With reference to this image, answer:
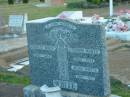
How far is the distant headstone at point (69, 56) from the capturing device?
5.81 m

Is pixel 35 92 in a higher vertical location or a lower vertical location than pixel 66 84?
lower

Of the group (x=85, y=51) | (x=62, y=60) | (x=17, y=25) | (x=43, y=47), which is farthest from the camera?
(x=17, y=25)

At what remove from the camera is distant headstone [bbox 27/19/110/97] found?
19.1 feet

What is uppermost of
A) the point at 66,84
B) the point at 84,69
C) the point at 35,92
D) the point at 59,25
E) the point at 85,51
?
the point at 59,25

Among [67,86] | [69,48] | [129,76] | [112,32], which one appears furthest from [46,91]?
[112,32]

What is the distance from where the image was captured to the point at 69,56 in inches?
239

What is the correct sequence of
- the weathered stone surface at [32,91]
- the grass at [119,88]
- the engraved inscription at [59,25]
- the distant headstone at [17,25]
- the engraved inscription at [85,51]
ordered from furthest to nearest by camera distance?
the distant headstone at [17,25] → the grass at [119,88] → the weathered stone surface at [32,91] → the engraved inscription at [59,25] → the engraved inscription at [85,51]

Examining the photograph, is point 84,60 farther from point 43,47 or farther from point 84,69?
point 43,47

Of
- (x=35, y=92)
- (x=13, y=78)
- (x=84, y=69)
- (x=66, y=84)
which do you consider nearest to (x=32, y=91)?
(x=35, y=92)

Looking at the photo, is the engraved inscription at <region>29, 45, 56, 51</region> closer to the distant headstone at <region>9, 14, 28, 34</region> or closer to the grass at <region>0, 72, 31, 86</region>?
the grass at <region>0, 72, 31, 86</region>

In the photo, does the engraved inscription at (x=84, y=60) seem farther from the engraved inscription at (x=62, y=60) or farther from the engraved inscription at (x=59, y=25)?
the engraved inscription at (x=59, y=25)

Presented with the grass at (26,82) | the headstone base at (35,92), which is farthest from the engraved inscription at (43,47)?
the grass at (26,82)

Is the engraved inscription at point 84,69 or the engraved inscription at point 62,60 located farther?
the engraved inscription at point 62,60

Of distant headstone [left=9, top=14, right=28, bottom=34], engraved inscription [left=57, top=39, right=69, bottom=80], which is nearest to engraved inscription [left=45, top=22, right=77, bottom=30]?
engraved inscription [left=57, top=39, right=69, bottom=80]
